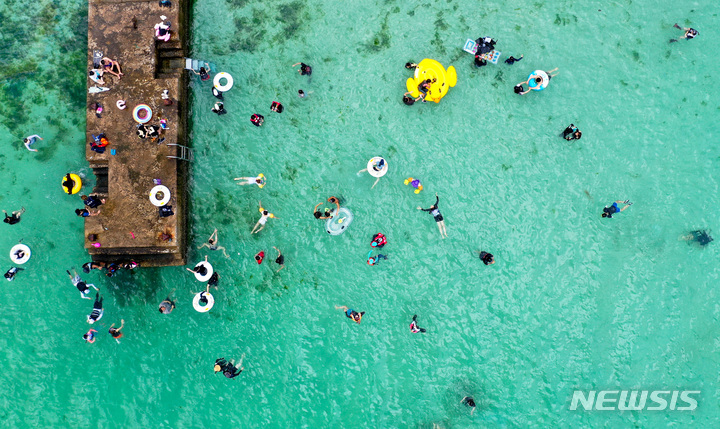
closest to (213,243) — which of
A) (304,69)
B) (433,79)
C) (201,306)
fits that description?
(201,306)

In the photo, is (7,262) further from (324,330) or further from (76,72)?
(324,330)

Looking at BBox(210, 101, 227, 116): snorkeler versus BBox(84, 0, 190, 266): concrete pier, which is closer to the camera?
BBox(84, 0, 190, 266): concrete pier

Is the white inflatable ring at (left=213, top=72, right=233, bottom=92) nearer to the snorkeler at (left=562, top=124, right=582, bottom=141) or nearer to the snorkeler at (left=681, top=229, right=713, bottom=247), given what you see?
the snorkeler at (left=562, top=124, right=582, bottom=141)

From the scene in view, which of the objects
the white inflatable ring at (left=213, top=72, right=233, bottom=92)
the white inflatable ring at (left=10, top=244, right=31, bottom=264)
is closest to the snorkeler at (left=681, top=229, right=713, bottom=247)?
the white inflatable ring at (left=213, top=72, right=233, bottom=92)

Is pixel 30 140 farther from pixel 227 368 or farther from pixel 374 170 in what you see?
pixel 374 170

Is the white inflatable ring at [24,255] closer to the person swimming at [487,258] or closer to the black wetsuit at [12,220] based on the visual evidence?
the black wetsuit at [12,220]
